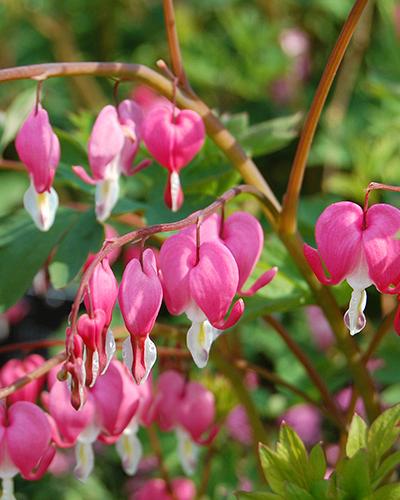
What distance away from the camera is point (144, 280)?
2.70 ft

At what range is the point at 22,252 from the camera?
1.15 meters

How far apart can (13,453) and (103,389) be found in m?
0.12

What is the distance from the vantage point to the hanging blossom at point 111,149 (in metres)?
1.02

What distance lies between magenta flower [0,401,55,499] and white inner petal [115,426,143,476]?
0.15 meters

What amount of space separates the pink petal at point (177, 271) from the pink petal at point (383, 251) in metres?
0.16

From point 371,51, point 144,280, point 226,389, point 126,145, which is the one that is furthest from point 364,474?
point 371,51

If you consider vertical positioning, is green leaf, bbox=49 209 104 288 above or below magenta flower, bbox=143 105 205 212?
below

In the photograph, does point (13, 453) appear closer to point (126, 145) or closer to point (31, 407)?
point (31, 407)

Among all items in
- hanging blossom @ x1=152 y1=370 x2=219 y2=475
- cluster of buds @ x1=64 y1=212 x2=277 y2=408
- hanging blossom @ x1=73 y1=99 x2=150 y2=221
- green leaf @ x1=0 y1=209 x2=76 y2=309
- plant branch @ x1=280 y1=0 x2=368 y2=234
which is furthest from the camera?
hanging blossom @ x1=152 y1=370 x2=219 y2=475

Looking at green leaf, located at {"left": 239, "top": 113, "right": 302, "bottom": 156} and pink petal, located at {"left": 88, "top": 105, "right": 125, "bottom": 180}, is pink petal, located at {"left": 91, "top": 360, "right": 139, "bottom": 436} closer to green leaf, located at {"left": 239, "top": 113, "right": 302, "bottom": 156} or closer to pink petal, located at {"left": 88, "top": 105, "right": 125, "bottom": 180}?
pink petal, located at {"left": 88, "top": 105, "right": 125, "bottom": 180}

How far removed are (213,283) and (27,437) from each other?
0.27 meters

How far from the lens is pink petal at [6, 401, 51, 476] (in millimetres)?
953

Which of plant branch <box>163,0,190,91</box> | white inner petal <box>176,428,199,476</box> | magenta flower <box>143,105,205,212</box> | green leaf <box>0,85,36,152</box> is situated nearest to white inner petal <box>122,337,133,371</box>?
magenta flower <box>143,105,205,212</box>

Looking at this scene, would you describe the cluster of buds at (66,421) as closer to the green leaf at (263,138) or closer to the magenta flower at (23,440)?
the magenta flower at (23,440)
